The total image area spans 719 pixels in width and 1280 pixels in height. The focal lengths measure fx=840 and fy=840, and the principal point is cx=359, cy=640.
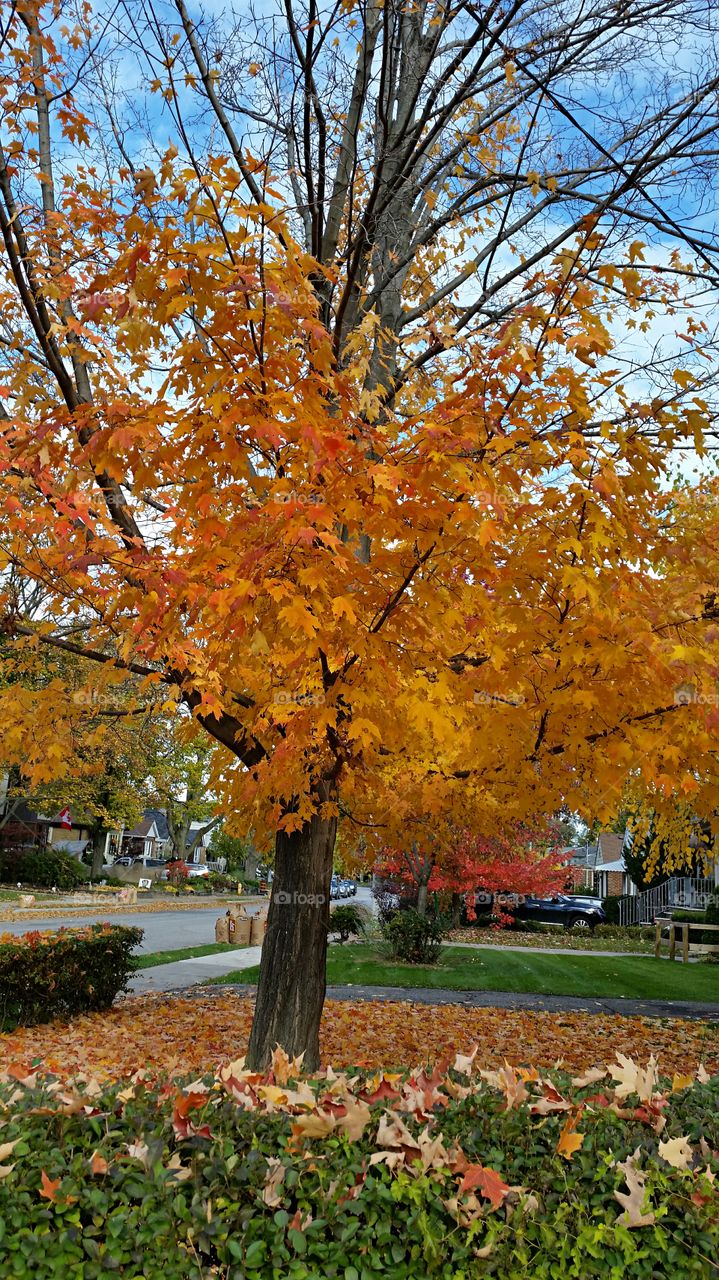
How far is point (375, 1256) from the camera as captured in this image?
231cm

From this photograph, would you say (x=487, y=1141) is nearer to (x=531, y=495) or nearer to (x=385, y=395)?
(x=531, y=495)

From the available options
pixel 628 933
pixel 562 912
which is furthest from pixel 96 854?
pixel 628 933

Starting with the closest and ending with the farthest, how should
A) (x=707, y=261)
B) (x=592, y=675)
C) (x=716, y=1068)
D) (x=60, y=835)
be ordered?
(x=592, y=675) < (x=707, y=261) < (x=716, y=1068) < (x=60, y=835)

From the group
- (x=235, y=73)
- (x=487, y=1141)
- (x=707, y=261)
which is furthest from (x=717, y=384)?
(x=487, y=1141)

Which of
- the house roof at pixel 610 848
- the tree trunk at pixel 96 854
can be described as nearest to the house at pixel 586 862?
the house roof at pixel 610 848

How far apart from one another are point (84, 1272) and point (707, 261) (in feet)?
21.2

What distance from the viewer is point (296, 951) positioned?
5.79 m

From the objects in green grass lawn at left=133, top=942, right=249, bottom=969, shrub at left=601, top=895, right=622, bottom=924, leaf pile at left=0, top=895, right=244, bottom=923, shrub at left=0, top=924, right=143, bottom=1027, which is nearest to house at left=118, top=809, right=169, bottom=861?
leaf pile at left=0, top=895, right=244, bottom=923

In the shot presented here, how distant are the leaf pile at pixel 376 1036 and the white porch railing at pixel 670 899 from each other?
19925 millimetres

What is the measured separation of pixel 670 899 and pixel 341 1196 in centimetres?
3308

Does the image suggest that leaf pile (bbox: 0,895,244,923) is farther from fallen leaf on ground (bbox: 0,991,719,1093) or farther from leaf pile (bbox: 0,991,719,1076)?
leaf pile (bbox: 0,991,719,1076)

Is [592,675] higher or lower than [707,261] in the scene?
lower

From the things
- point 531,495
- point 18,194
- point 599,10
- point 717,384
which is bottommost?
point 531,495

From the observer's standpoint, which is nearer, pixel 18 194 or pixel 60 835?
pixel 18 194
